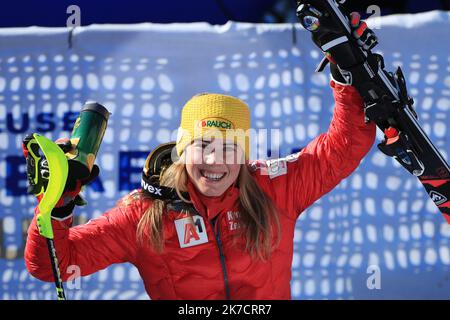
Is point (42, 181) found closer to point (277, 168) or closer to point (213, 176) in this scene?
point (213, 176)

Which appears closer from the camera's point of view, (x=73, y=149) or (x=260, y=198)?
(x=73, y=149)

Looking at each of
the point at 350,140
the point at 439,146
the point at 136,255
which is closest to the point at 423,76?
the point at 439,146

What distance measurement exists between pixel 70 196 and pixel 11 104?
5.13 feet

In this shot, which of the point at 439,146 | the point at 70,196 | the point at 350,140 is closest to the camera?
the point at 70,196

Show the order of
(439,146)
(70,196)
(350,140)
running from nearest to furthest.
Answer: (70,196) < (350,140) < (439,146)

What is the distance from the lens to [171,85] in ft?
12.4

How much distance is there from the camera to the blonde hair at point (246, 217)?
2.58 m

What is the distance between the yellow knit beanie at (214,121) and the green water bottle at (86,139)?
288mm

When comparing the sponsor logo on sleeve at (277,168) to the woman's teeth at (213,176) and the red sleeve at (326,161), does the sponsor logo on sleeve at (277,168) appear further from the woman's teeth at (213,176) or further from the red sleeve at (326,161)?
the woman's teeth at (213,176)

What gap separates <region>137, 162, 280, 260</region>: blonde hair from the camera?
258 cm

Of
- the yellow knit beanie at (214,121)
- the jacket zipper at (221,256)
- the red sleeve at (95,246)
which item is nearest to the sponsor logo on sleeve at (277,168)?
the yellow knit beanie at (214,121)

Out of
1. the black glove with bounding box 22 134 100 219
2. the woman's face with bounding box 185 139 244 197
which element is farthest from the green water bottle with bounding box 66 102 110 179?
the woman's face with bounding box 185 139 244 197
